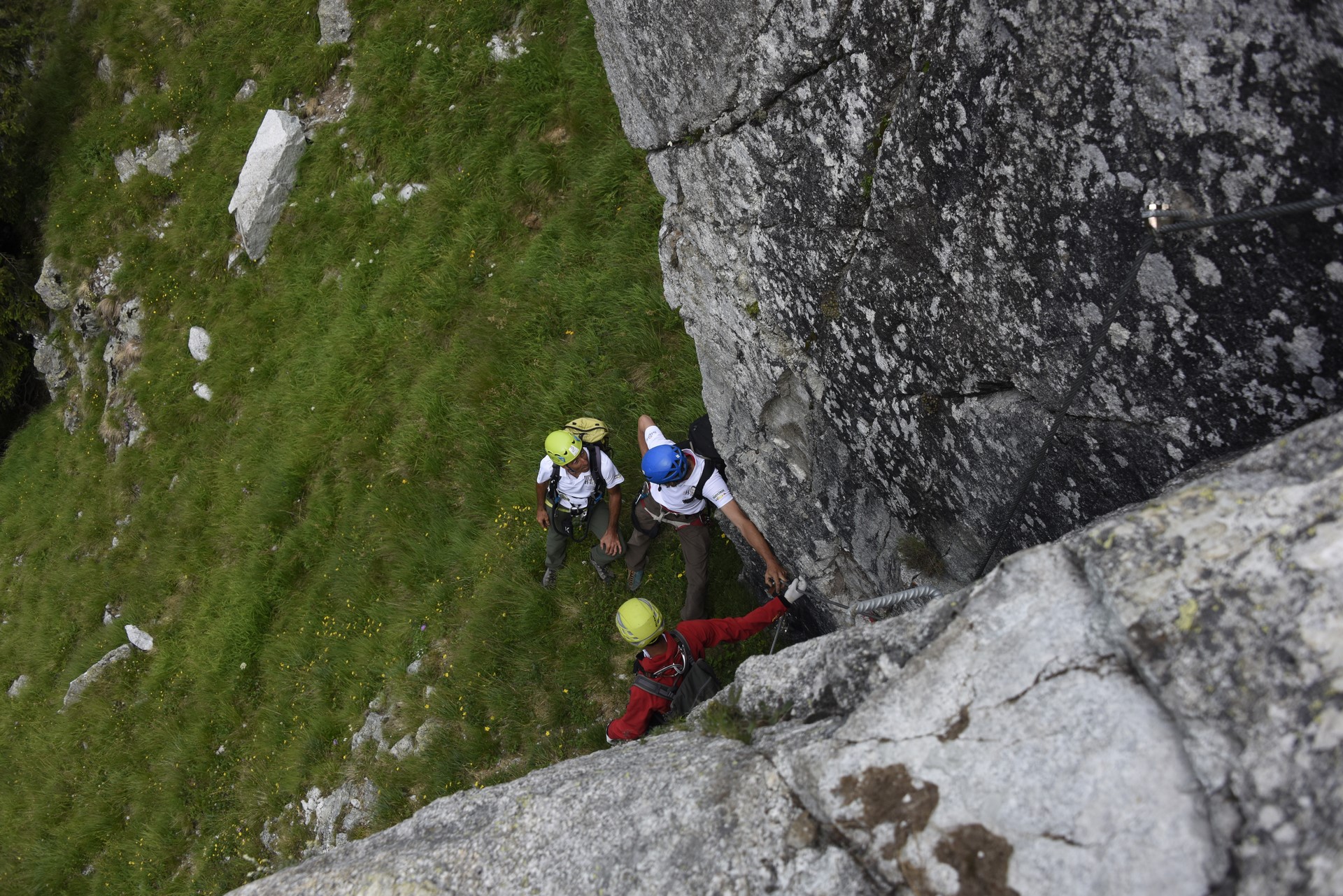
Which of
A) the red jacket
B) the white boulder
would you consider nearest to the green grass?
the white boulder

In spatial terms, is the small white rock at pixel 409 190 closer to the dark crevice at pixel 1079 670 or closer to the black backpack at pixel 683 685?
the black backpack at pixel 683 685

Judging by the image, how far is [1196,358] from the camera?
131 inches

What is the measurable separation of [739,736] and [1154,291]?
8.38 feet

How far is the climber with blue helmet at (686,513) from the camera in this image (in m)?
7.05

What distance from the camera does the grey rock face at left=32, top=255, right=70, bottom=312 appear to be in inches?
658

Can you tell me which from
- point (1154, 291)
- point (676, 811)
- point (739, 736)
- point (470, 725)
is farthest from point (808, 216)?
point (470, 725)

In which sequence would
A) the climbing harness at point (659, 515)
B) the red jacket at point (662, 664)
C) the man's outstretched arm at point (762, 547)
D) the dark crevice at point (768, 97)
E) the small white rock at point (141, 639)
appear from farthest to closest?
the small white rock at point (141, 639) < the climbing harness at point (659, 515) < the man's outstretched arm at point (762, 547) < the red jacket at point (662, 664) < the dark crevice at point (768, 97)

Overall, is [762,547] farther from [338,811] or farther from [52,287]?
[52,287]

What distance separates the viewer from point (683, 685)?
6383 millimetres

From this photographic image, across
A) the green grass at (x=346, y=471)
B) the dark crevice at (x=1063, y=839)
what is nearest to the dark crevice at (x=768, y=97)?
the dark crevice at (x=1063, y=839)

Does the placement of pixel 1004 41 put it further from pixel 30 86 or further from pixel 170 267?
pixel 30 86

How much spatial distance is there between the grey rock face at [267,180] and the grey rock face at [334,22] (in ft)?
5.13

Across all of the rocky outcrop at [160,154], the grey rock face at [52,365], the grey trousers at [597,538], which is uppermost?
the rocky outcrop at [160,154]

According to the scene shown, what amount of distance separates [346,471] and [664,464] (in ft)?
20.3
